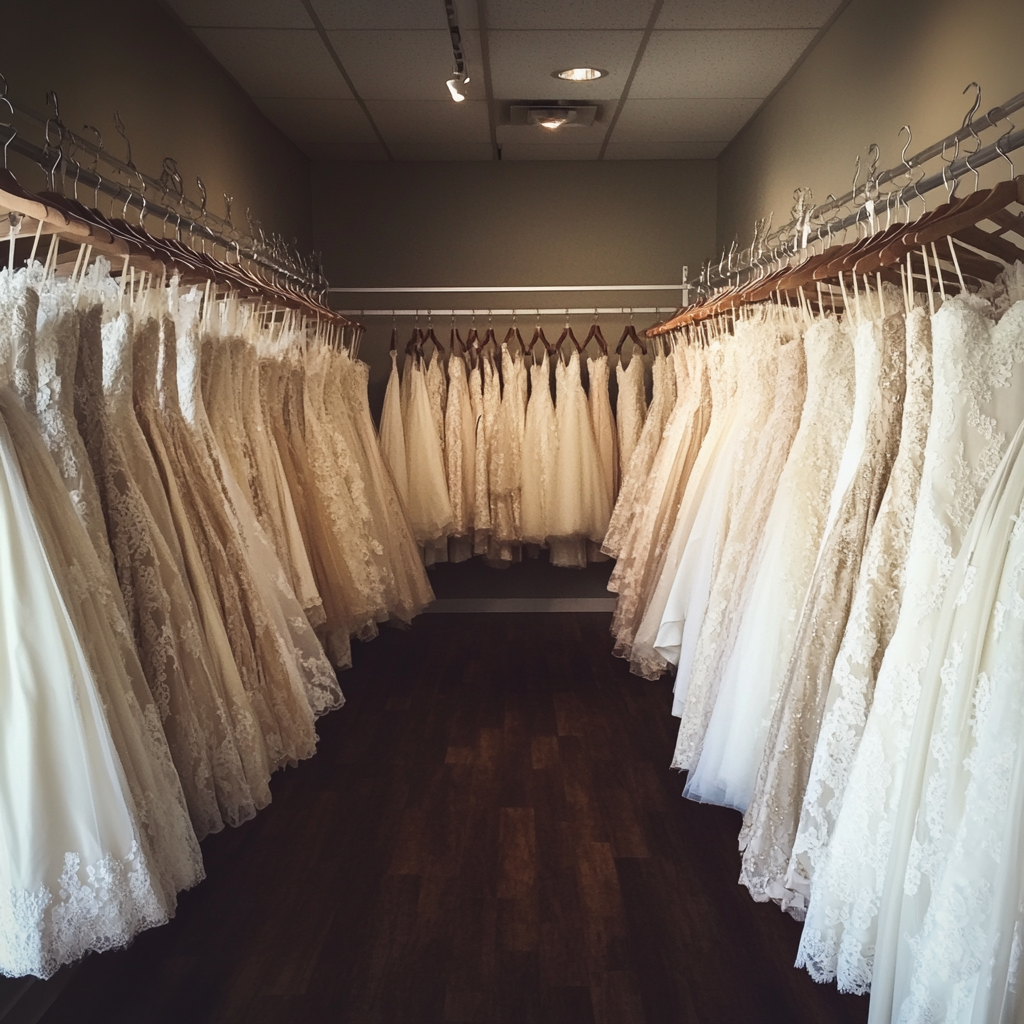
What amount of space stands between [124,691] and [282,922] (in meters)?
0.92

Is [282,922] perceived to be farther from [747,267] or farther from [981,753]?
[747,267]

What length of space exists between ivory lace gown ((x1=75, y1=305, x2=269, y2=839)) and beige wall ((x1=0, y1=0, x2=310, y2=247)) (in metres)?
0.93

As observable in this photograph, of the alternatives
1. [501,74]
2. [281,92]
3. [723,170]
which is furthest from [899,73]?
[281,92]

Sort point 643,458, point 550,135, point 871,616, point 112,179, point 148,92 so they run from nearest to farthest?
point 871,616
point 112,179
point 148,92
point 643,458
point 550,135

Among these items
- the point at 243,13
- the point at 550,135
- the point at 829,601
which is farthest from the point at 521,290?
the point at 829,601

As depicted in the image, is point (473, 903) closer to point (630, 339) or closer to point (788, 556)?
point (788, 556)

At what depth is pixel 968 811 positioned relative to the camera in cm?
134

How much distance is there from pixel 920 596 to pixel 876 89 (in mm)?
2252

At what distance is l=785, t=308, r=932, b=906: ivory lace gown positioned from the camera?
6.00 feet

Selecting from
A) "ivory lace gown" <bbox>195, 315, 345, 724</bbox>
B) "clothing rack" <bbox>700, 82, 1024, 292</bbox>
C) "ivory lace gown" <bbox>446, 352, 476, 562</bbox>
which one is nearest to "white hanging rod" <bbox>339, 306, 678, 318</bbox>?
"ivory lace gown" <bbox>446, 352, 476, 562</bbox>

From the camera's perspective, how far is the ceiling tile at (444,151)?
16.6ft

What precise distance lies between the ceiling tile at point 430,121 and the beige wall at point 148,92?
1.98 ft

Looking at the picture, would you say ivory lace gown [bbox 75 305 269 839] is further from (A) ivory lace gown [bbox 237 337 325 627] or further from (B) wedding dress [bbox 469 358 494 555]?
(B) wedding dress [bbox 469 358 494 555]

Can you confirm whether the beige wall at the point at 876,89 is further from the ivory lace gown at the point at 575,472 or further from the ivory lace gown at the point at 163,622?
the ivory lace gown at the point at 163,622
